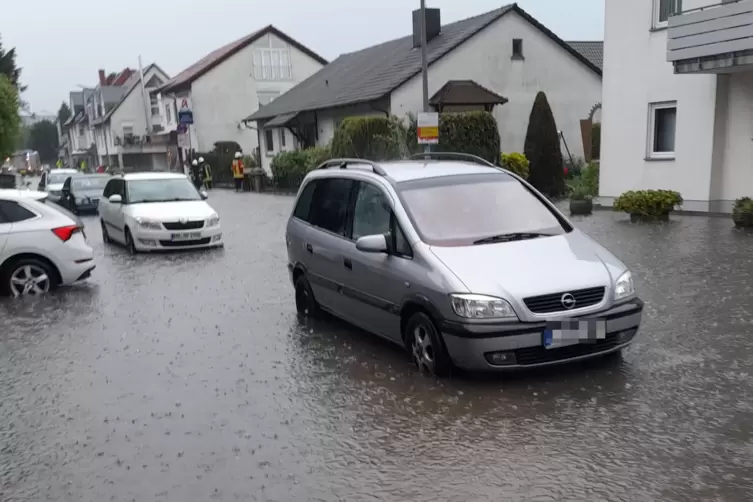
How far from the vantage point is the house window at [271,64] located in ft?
168

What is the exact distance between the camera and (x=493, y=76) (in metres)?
30.8

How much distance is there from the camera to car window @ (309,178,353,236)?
299 inches

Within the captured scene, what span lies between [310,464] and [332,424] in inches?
26.7

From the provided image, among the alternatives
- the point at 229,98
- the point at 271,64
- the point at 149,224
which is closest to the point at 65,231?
the point at 149,224

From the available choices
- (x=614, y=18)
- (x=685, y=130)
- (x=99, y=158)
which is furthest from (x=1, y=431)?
(x=99, y=158)

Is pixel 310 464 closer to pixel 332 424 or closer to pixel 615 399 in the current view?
pixel 332 424

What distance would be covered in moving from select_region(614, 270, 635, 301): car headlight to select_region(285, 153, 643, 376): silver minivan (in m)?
0.01

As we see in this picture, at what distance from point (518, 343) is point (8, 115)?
31.5 metres

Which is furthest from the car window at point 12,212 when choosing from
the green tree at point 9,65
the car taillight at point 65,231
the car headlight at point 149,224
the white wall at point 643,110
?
the green tree at point 9,65

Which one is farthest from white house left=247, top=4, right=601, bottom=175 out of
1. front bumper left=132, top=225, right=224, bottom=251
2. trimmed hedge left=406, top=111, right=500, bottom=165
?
front bumper left=132, top=225, right=224, bottom=251

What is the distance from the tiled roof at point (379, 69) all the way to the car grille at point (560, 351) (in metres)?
23.9

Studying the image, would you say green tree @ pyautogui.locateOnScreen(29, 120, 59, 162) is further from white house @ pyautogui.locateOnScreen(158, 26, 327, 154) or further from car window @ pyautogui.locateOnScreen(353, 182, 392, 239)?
car window @ pyautogui.locateOnScreen(353, 182, 392, 239)

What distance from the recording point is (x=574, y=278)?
581cm

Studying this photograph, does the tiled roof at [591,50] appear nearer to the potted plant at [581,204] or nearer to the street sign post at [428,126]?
the potted plant at [581,204]
